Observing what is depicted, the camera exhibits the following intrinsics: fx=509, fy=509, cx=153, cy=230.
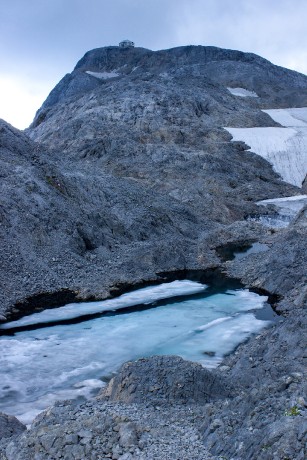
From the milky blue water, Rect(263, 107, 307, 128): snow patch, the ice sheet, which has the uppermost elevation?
Rect(263, 107, 307, 128): snow patch

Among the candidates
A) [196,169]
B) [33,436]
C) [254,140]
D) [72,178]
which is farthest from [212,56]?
[33,436]

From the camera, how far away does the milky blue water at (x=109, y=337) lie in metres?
11.5

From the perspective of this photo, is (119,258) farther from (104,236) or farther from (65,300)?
(65,300)

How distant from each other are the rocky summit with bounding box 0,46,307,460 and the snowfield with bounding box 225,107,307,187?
3.76ft

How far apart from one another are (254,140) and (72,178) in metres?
29.6

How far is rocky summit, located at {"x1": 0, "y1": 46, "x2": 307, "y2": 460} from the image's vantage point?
6375 mm

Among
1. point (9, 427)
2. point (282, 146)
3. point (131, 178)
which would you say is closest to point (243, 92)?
point (282, 146)

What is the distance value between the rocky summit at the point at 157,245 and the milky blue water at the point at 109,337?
3.12 ft

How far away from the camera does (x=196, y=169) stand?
41969 millimetres

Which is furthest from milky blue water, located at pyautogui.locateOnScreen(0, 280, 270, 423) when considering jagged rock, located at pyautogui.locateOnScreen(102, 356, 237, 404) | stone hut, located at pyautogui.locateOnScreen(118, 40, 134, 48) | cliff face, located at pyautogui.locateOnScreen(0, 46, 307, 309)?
stone hut, located at pyautogui.locateOnScreen(118, 40, 134, 48)

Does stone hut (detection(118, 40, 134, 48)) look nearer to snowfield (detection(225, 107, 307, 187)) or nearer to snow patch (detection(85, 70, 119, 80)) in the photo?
snow patch (detection(85, 70, 119, 80))

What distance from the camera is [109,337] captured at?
14.8m

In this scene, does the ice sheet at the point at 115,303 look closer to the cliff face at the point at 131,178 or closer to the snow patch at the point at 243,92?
the cliff face at the point at 131,178

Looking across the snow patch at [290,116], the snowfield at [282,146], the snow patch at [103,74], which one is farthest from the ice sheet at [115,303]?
the snow patch at [103,74]
